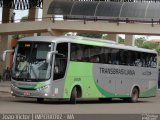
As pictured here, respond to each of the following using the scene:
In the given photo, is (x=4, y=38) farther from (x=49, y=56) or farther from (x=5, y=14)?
(x=49, y=56)

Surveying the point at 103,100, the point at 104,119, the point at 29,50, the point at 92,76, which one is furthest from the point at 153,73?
the point at 104,119

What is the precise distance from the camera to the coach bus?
83.7ft

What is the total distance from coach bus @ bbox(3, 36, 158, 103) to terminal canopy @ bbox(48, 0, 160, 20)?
65.3 feet

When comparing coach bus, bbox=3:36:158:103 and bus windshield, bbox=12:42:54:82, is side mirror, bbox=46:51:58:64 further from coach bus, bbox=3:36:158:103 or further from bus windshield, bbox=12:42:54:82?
bus windshield, bbox=12:42:54:82

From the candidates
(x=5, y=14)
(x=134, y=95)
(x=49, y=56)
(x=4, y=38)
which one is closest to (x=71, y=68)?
(x=49, y=56)

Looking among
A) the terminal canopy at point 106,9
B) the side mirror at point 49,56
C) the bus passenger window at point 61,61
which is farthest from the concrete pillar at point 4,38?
the side mirror at point 49,56

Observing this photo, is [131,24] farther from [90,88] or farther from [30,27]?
[90,88]

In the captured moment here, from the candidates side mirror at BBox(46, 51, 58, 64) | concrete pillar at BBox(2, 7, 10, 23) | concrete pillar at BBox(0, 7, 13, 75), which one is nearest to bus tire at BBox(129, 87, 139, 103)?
side mirror at BBox(46, 51, 58, 64)

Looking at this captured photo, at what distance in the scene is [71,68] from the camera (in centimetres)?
2628

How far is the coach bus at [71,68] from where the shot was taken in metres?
25.5

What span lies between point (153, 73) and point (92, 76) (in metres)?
6.80

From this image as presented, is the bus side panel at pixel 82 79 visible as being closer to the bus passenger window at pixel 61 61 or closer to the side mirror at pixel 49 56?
the bus passenger window at pixel 61 61

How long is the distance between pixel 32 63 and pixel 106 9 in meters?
27.5

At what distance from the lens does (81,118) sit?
16.9 meters
